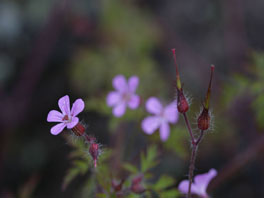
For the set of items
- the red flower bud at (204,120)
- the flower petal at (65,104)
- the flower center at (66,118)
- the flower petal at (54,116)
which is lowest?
the red flower bud at (204,120)

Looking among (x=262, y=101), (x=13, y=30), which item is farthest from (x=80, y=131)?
(x=13, y=30)

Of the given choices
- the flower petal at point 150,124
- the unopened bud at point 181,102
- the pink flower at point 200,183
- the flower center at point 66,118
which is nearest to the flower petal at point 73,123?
the flower center at point 66,118

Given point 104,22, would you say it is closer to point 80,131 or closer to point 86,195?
point 86,195

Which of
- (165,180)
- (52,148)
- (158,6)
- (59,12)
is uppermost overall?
(59,12)

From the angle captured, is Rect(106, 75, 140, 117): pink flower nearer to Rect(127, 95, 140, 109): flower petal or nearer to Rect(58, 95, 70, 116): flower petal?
Rect(127, 95, 140, 109): flower petal

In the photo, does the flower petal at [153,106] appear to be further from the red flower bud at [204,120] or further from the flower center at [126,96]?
the red flower bud at [204,120]

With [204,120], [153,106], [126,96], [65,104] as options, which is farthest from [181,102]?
[126,96]

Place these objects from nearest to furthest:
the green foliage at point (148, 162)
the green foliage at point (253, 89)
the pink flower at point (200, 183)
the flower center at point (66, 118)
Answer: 1. the flower center at point (66, 118)
2. the pink flower at point (200, 183)
3. the green foliage at point (148, 162)
4. the green foliage at point (253, 89)
